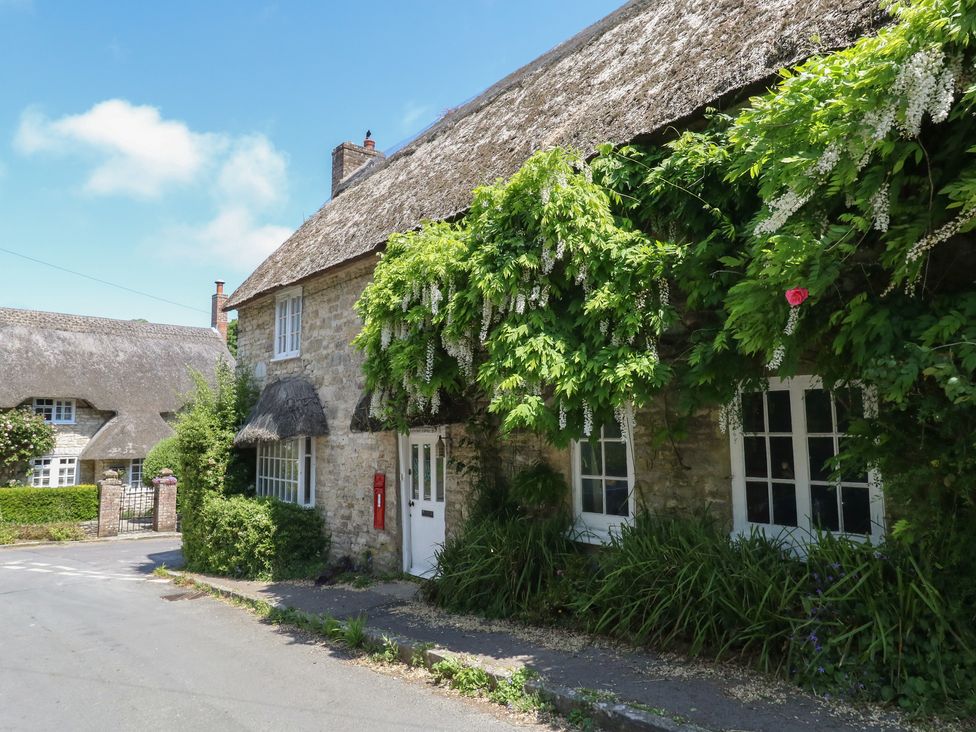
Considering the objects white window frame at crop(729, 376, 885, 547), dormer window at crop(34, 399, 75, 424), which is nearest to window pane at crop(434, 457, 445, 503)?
white window frame at crop(729, 376, 885, 547)

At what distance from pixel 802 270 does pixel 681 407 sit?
1871 mm

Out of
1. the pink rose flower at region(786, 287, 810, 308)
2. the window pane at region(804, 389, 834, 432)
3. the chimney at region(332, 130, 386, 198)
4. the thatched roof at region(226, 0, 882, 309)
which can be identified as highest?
the chimney at region(332, 130, 386, 198)

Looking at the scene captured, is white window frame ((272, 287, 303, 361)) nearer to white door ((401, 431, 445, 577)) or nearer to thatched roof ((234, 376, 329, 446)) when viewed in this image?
thatched roof ((234, 376, 329, 446))

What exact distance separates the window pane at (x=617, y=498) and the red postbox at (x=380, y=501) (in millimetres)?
3890

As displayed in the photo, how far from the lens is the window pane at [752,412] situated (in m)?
5.82

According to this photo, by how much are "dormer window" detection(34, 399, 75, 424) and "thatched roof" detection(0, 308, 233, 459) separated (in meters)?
0.77

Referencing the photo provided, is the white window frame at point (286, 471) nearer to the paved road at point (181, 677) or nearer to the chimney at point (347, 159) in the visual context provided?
the paved road at point (181, 677)

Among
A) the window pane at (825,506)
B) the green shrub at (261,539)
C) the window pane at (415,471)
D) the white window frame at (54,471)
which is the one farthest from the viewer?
the white window frame at (54,471)

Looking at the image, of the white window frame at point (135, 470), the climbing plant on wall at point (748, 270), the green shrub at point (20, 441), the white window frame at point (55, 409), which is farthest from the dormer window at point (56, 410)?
the climbing plant on wall at point (748, 270)

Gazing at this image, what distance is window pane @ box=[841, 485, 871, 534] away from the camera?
16.9ft

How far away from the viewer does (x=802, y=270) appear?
386 cm

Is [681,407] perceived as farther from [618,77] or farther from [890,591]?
[618,77]

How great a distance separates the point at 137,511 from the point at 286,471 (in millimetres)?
11477

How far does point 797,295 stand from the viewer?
386 centimetres
